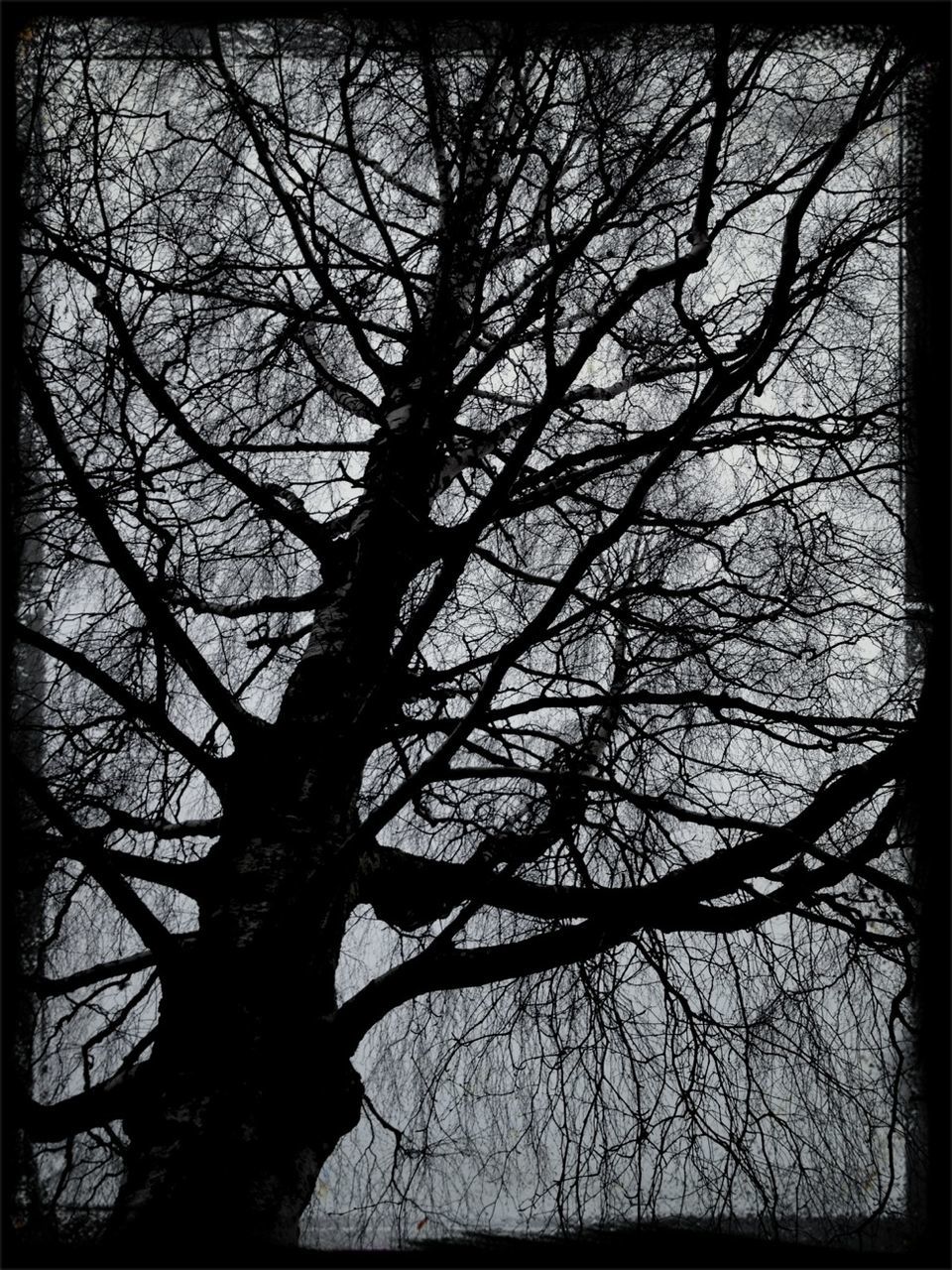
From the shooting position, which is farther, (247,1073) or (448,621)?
(448,621)

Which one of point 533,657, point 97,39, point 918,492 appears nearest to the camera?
point 97,39

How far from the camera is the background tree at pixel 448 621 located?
195cm

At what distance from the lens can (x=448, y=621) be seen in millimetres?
3307

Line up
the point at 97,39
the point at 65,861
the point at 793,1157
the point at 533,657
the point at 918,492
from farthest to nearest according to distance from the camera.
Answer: the point at 533,657
the point at 918,492
the point at 65,861
the point at 97,39
the point at 793,1157

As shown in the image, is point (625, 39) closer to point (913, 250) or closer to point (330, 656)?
point (913, 250)

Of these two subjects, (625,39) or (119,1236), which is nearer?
(119,1236)

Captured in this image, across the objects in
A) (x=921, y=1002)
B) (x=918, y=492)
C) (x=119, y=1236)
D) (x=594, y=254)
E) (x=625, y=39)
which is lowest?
(x=119, y=1236)

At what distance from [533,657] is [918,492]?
4.51 feet

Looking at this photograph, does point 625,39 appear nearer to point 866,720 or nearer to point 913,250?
Answer: point 913,250

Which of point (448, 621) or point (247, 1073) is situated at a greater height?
point (448, 621)

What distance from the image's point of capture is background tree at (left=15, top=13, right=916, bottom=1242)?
1.95 metres

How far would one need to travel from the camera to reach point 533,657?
3.39m

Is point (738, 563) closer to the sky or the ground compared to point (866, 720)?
closer to the sky

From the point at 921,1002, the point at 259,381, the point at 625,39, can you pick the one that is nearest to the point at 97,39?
the point at 259,381
